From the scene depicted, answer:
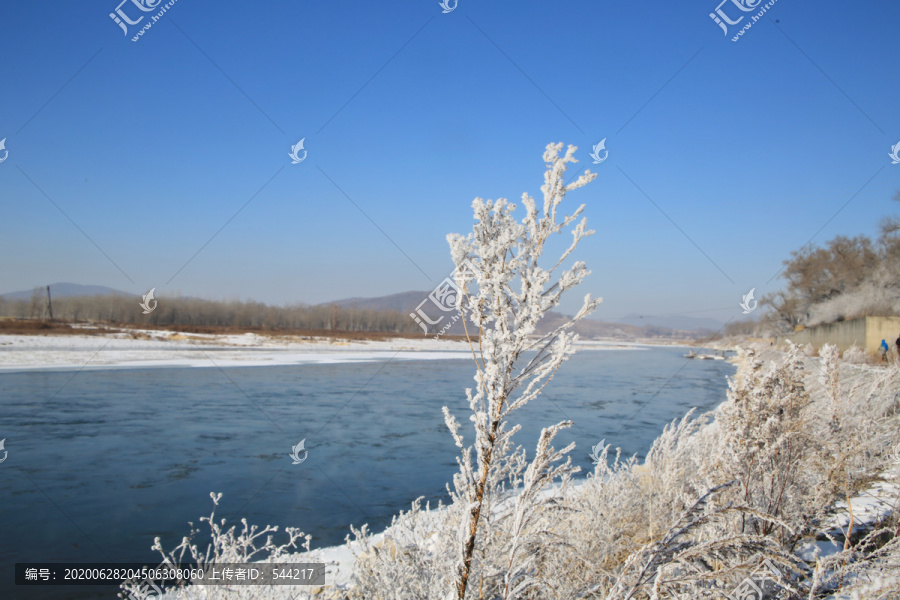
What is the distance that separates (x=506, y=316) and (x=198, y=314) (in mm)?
65443

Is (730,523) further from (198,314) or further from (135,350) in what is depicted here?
(198,314)

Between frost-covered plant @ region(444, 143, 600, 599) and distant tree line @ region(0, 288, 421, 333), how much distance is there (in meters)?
41.3

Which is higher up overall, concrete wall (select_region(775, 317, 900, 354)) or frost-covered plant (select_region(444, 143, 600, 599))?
frost-covered plant (select_region(444, 143, 600, 599))

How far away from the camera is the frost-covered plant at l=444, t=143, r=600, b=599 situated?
69.2 inches

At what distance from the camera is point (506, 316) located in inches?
72.4

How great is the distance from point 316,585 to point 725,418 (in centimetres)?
313

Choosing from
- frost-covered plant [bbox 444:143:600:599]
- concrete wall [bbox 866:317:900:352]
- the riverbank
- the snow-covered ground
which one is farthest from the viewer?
the snow-covered ground

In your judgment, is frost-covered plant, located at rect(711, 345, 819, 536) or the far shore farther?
the far shore

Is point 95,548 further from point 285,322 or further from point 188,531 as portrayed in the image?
point 285,322

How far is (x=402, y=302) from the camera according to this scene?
15962 cm

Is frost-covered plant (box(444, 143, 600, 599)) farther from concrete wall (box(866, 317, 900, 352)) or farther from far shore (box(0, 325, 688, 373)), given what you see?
concrete wall (box(866, 317, 900, 352))

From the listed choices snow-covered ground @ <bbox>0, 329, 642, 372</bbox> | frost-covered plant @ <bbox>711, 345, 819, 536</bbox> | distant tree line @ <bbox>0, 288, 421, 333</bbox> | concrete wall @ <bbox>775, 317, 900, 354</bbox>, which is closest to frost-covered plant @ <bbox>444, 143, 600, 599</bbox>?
frost-covered plant @ <bbox>711, 345, 819, 536</bbox>

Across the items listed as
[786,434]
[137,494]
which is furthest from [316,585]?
[137,494]

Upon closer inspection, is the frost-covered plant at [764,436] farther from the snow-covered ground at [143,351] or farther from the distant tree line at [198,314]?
the distant tree line at [198,314]
